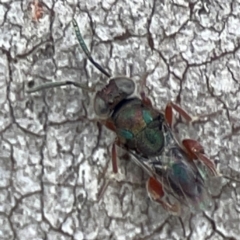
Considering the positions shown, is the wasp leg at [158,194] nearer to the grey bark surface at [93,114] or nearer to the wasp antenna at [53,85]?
the grey bark surface at [93,114]

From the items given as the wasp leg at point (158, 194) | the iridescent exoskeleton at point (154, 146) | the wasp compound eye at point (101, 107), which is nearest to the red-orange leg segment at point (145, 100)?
the iridescent exoskeleton at point (154, 146)

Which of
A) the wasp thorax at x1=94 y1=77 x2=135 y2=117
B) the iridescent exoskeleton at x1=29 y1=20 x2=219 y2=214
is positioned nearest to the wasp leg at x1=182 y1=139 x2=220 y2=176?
the iridescent exoskeleton at x1=29 y1=20 x2=219 y2=214

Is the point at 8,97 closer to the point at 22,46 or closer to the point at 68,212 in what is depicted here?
the point at 22,46

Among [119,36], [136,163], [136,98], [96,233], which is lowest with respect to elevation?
[96,233]

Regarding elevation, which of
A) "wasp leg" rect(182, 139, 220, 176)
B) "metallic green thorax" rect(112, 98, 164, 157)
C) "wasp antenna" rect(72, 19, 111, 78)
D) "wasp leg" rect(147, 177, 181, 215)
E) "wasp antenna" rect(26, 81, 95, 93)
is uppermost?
"wasp antenna" rect(72, 19, 111, 78)

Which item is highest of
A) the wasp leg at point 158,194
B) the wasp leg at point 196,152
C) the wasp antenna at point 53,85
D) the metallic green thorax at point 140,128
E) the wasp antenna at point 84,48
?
the wasp antenna at point 84,48

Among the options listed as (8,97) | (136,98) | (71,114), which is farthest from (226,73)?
(8,97)

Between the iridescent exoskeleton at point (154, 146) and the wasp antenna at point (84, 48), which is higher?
the wasp antenna at point (84, 48)

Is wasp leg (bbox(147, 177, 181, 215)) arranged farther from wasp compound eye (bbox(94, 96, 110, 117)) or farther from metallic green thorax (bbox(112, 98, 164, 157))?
wasp compound eye (bbox(94, 96, 110, 117))
